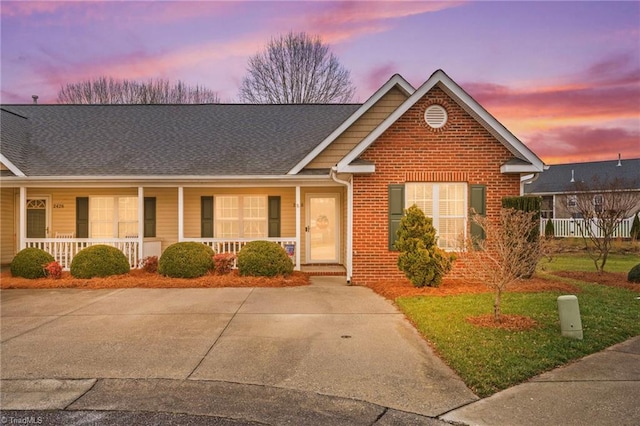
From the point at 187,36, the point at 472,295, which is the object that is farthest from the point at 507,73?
the point at 187,36

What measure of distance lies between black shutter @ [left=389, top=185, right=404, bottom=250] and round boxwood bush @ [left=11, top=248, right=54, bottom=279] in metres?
9.60

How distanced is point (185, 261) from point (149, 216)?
3.86m

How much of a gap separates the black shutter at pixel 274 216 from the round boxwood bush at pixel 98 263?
4656mm

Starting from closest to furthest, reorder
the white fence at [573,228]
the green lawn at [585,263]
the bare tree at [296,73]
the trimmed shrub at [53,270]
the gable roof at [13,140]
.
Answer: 1. the trimmed shrub at [53,270]
2. the gable roof at [13,140]
3. the green lawn at [585,263]
4. the white fence at [573,228]
5. the bare tree at [296,73]

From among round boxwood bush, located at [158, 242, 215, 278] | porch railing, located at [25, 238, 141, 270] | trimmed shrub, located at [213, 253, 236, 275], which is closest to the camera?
round boxwood bush, located at [158, 242, 215, 278]

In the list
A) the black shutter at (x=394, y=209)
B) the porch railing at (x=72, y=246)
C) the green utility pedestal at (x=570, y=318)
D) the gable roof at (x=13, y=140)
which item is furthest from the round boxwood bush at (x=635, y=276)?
the gable roof at (x=13, y=140)

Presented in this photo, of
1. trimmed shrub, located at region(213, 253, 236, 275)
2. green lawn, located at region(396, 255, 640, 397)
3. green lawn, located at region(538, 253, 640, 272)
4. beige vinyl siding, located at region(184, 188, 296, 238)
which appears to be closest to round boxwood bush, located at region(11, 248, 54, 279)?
beige vinyl siding, located at region(184, 188, 296, 238)

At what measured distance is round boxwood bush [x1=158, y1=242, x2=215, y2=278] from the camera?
11812 millimetres

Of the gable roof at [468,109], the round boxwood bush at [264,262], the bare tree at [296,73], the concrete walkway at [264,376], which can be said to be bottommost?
the concrete walkway at [264,376]

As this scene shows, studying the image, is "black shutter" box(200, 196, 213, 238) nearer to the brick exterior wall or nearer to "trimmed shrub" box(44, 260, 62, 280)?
"trimmed shrub" box(44, 260, 62, 280)

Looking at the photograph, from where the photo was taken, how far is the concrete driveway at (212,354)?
453 cm

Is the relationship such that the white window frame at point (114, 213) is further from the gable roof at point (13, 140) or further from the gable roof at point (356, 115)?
the gable roof at point (356, 115)

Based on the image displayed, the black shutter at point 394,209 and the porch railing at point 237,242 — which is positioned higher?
the black shutter at point 394,209

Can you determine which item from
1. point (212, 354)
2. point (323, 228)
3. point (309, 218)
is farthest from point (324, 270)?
point (212, 354)
